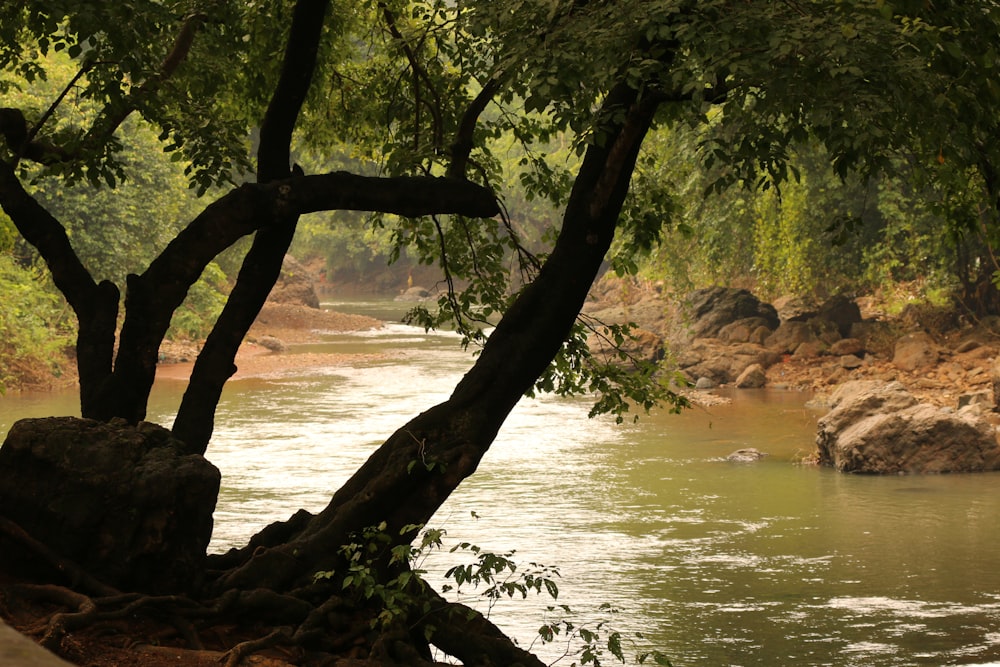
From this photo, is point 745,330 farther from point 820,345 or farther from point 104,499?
point 104,499

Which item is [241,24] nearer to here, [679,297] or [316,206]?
[316,206]

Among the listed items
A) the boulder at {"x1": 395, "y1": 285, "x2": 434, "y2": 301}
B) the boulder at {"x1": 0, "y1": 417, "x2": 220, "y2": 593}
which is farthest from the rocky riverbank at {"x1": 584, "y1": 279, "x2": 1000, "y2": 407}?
the boulder at {"x1": 395, "y1": 285, "x2": 434, "y2": 301}

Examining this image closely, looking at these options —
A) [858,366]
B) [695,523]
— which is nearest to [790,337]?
[858,366]

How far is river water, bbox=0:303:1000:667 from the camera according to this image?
34.2 ft

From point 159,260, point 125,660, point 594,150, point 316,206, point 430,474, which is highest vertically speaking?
point 594,150

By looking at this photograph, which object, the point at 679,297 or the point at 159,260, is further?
the point at 679,297

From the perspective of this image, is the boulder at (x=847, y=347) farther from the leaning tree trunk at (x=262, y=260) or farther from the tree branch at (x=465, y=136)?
the leaning tree trunk at (x=262, y=260)

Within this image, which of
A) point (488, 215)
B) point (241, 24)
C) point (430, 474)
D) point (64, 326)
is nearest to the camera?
point (430, 474)

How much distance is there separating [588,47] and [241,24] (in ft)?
14.3

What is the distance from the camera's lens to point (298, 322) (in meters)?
43.3

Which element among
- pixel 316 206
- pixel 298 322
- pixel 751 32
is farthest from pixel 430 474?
pixel 298 322

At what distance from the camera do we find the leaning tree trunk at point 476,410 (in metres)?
6.84

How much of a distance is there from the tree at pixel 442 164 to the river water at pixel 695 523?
270 cm

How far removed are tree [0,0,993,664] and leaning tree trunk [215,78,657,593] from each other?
0.01 metres
